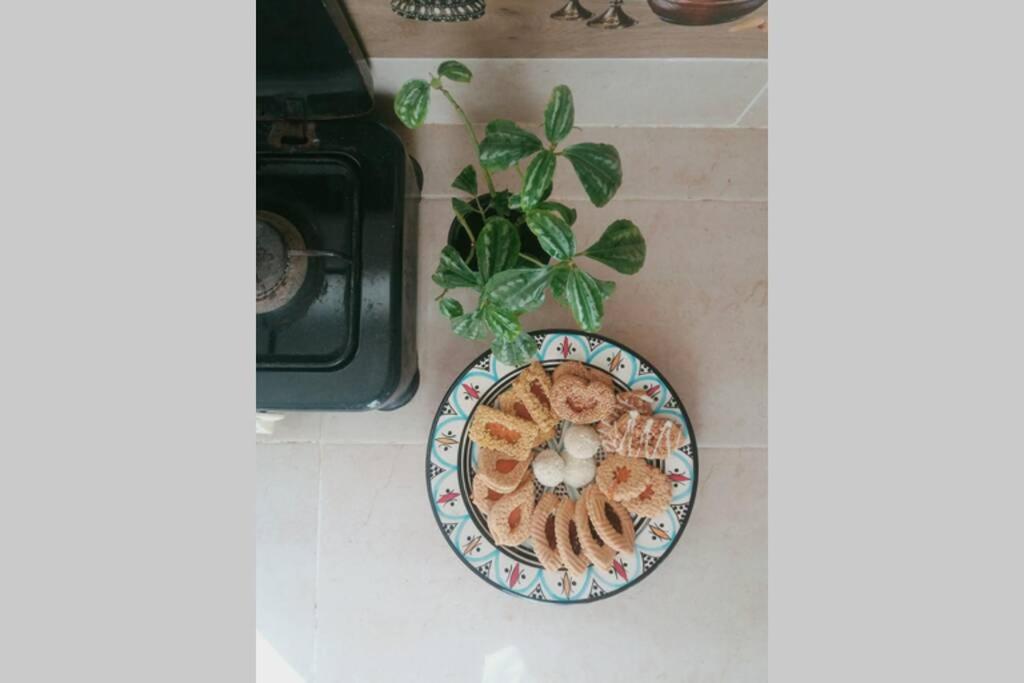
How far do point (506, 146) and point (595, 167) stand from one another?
0.11 metres

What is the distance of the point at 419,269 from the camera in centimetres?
121

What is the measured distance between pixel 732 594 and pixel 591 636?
260 mm

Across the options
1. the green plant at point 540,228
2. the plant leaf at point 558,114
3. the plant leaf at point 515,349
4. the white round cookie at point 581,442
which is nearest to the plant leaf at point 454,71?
the green plant at point 540,228

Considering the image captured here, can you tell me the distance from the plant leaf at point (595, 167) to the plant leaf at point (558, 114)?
24 millimetres

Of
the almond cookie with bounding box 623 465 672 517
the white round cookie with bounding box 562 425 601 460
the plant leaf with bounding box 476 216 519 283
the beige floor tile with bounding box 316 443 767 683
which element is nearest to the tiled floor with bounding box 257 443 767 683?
the beige floor tile with bounding box 316 443 767 683

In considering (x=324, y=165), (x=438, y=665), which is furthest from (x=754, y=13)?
(x=438, y=665)

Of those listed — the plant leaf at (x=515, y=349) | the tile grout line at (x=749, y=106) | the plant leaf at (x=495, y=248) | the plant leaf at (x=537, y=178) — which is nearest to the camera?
the plant leaf at (x=537, y=178)

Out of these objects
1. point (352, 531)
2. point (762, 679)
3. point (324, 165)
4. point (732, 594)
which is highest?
point (324, 165)

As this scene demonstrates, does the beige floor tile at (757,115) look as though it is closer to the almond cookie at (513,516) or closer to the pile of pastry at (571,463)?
the pile of pastry at (571,463)

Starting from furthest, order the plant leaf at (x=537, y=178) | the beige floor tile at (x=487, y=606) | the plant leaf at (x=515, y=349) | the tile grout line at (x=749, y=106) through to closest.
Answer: the beige floor tile at (x=487, y=606), the tile grout line at (x=749, y=106), the plant leaf at (x=515, y=349), the plant leaf at (x=537, y=178)

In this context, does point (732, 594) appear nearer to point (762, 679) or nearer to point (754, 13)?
point (762, 679)

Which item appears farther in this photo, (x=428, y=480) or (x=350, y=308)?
(x=428, y=480)

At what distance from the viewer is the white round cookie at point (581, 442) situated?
1.08m

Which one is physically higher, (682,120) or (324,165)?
(682,120)
